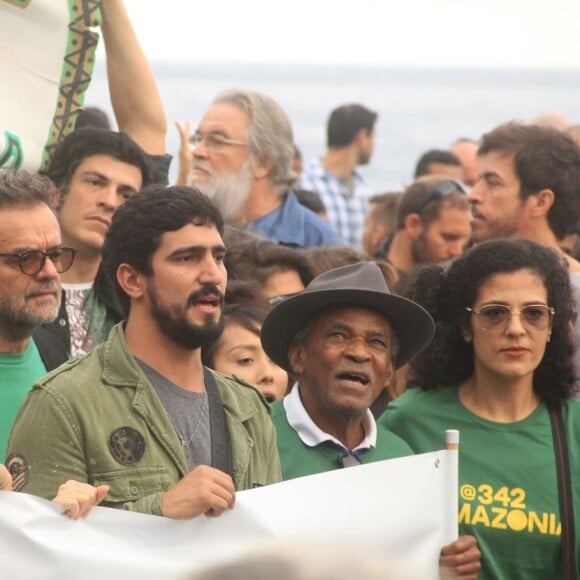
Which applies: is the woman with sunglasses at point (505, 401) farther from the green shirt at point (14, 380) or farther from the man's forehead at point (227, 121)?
the man's forehead at point (227, 121)

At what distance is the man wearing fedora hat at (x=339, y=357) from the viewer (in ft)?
17.4

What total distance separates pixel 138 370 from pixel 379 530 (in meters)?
0.82

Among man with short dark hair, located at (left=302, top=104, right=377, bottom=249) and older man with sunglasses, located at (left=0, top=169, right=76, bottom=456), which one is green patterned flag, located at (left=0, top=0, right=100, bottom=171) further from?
man with short dark hair, located at (left=302, top=104, right=377, bottom=249)

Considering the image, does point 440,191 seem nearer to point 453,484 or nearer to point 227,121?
point 227,121

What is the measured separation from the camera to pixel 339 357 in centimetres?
529

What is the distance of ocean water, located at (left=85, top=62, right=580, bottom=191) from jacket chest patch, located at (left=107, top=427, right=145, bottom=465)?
7.69 m

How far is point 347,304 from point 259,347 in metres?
0.84

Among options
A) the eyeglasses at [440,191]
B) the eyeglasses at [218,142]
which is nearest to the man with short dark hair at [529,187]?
the eyeglasses at [218,142]

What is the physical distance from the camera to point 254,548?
4480mm

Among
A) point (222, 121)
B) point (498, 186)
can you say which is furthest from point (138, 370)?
point (222, 121)

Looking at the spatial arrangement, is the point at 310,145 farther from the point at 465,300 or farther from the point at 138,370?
the point at 138,370

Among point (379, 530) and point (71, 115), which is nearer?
point (379, 530)

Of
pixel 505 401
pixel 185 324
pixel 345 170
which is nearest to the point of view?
pixel 185 324

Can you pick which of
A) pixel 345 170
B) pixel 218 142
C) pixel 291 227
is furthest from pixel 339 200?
pixel 218 142
